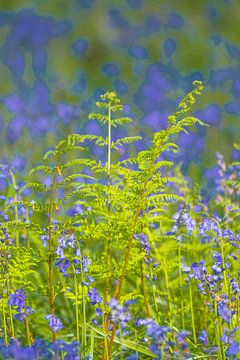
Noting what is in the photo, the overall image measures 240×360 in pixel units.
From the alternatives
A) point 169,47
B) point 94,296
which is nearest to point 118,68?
point 169,47

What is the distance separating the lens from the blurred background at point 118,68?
6.71 meters

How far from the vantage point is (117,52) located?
41.8 ft

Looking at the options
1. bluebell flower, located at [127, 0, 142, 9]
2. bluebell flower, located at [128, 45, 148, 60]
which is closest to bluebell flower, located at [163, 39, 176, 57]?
bluebell flower, located at [128, 45, 148, 60]

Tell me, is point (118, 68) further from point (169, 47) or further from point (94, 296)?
point (94, 296)

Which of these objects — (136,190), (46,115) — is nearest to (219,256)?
(136,190)

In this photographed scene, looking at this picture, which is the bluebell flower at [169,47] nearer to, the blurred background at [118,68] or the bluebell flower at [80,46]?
the blurred background at [118,68]

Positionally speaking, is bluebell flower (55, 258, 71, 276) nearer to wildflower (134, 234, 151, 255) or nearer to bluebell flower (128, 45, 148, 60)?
wildflower (134, 234, 151, 255)

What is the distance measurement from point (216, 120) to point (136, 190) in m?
3.96

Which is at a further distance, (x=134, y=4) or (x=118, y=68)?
(x=134, y=4)

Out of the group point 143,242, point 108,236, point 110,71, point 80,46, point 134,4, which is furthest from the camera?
point 134,4

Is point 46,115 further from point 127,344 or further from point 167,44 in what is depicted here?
point 127,344

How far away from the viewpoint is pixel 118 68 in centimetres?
1130

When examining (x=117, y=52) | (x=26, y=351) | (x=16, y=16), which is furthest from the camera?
(x=16, y=16)

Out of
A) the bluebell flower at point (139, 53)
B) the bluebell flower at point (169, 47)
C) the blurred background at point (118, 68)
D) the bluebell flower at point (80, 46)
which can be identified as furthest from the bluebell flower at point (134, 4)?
the bluebell flower at point (169, 47)
